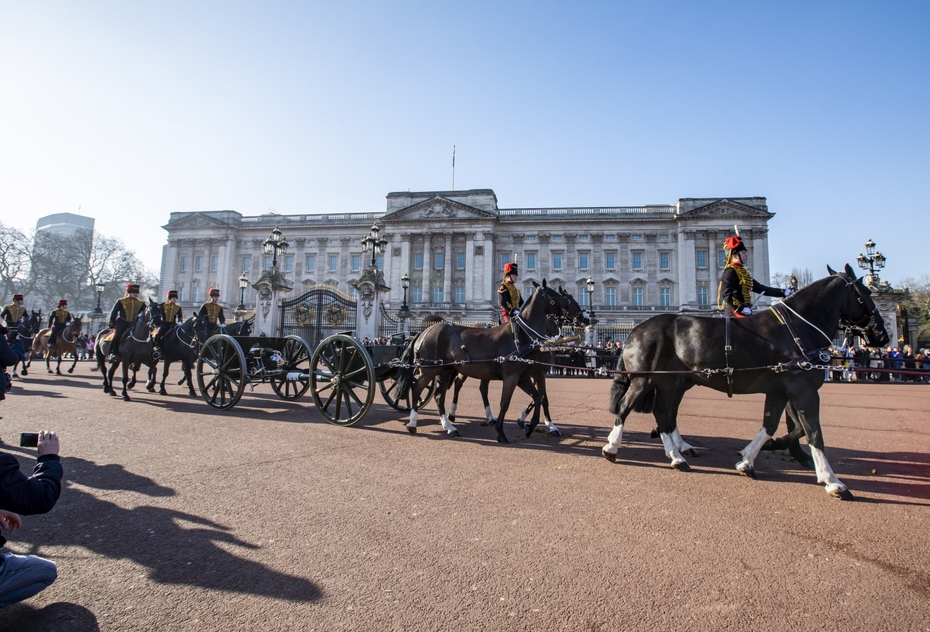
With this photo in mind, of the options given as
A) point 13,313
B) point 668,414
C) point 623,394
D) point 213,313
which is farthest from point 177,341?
point 668,414

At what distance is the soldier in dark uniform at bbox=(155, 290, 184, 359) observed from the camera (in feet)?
37.1

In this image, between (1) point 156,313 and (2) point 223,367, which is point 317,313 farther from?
(2) point 223,367

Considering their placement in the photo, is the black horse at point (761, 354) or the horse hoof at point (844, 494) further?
the black horse at point (761, 354)

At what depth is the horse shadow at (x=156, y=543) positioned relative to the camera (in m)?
2.74

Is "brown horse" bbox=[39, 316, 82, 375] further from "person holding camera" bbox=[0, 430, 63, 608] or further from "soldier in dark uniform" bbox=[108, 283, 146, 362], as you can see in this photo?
"person holding camera" bbox=[0, 430, 63, 608]

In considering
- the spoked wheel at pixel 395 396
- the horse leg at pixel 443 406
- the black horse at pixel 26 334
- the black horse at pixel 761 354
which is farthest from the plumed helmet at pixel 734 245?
the black horse at pixel 26 334

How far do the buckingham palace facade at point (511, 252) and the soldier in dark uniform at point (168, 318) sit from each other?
42.0m

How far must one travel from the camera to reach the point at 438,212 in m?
60.4

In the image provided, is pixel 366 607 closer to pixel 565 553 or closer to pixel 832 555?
pixel 565 553

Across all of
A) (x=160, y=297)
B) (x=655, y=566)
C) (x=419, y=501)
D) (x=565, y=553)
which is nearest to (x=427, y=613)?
(x=565, y=553)

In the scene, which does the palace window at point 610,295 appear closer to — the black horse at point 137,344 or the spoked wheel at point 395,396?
the spoked wheel at point 395,396

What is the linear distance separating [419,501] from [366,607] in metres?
1.68

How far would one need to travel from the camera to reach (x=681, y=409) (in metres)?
10.9

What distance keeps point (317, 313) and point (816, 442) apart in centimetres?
1965
